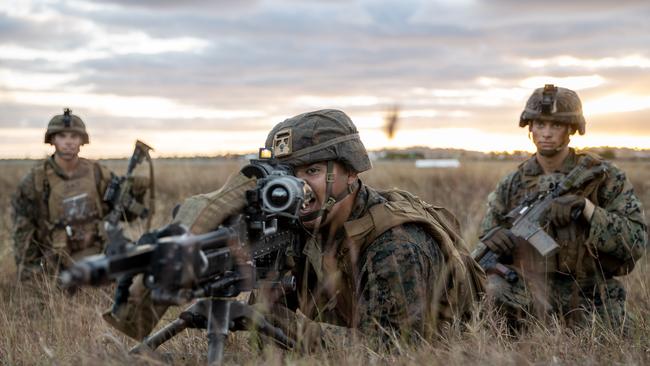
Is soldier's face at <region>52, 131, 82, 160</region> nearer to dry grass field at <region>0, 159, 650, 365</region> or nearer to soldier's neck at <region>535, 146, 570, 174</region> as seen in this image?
dry grass field at <region>0, 159, 650, 365</region>

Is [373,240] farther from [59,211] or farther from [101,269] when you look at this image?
[59,211]

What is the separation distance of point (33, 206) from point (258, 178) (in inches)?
252

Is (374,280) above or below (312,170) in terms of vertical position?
below

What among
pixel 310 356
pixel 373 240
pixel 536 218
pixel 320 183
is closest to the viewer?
pixel 310 356

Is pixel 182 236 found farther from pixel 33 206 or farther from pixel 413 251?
pixel 33 206

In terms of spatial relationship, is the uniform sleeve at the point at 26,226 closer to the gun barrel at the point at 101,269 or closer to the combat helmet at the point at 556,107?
the combat helmet at the point at 556,107

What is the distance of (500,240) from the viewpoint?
632 centimetres

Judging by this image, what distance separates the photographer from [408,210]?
4137 millimetres

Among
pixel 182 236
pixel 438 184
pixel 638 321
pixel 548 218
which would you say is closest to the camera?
pixel 182 236

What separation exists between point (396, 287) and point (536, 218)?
111 inches

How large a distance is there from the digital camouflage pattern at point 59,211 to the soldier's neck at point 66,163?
4cm

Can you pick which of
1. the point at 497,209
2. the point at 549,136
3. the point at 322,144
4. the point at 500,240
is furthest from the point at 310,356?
the point at 549,136

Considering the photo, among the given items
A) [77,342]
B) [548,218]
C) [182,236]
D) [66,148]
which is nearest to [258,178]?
[182,236]

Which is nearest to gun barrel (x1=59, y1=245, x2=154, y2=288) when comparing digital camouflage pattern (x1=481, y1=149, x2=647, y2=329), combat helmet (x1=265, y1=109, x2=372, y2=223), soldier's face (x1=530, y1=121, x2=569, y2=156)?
combat helmet (x1=265, y1=109, x2=372, y2=223)
